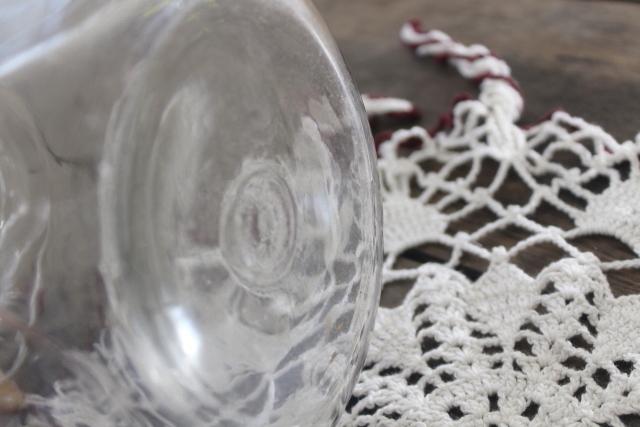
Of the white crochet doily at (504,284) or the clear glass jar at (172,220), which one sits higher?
the clear glass jar at (172,220)


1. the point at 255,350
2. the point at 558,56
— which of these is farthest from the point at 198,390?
the point at 558,56

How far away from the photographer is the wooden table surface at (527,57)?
466 mm

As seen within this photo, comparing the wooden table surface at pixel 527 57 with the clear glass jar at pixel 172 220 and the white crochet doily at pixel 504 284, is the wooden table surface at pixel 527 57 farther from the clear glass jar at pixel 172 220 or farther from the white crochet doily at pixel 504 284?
the clear glass jar at pixel 172 220

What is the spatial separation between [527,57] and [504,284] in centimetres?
20

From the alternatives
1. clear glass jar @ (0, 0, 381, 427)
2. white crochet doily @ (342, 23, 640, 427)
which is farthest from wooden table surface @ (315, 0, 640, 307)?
clear glass jar @ (0, 0, 381, 427)

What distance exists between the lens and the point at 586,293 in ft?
1.24

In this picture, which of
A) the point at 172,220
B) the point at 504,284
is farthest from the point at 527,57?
the point at 172,220

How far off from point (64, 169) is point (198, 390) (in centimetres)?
8

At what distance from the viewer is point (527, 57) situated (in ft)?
1.82

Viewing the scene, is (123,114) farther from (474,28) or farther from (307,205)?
(474,28)

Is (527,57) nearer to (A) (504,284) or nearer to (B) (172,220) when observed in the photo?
(A) (504,284)

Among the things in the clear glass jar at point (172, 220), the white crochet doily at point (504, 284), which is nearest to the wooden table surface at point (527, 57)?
the white crochet doily at point (504, 284)

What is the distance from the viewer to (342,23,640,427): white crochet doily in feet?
1.13

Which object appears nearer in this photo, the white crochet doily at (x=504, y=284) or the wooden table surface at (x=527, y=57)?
the white crochet doily at (x=504, y=284)
